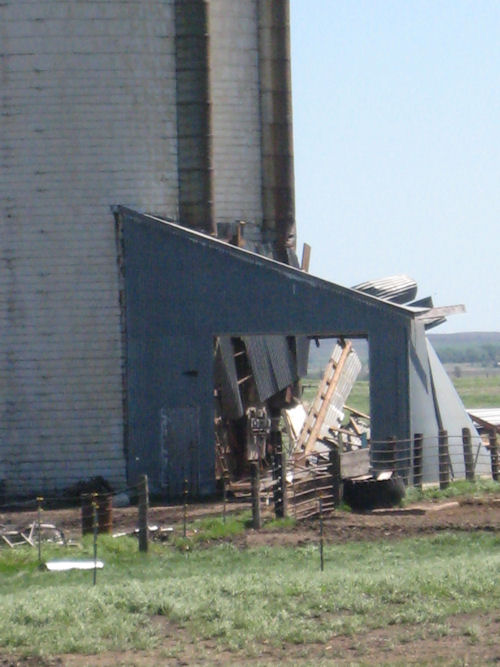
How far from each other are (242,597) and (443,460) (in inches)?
573

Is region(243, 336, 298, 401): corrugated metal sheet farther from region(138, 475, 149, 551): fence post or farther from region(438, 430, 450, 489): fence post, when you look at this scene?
region(138, 475, 149, 551): fence post

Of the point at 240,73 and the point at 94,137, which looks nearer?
the point at 94,137

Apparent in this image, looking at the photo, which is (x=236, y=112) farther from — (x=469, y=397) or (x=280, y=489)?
(x=469, y=397)

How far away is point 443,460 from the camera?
30500 millimetres

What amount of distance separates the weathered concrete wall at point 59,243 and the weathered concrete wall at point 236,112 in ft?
9.52

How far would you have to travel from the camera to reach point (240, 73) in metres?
33.3

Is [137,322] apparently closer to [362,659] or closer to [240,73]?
[240,73]

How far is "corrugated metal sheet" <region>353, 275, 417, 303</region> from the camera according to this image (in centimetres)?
3588

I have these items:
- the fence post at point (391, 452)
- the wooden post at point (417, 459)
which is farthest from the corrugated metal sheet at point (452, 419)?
the fence post at point (391, 452)

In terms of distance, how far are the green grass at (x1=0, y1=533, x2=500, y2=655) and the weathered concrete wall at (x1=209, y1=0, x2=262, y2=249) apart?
13330 mm

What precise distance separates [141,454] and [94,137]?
6.46 meters

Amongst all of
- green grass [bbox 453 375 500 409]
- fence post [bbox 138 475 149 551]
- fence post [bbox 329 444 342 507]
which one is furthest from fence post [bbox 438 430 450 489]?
green grass [bbox 453 375 500 409]

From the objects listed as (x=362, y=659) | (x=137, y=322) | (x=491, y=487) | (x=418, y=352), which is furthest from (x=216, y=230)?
(x=362, y=659)

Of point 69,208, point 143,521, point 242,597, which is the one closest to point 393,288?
point 69,208
